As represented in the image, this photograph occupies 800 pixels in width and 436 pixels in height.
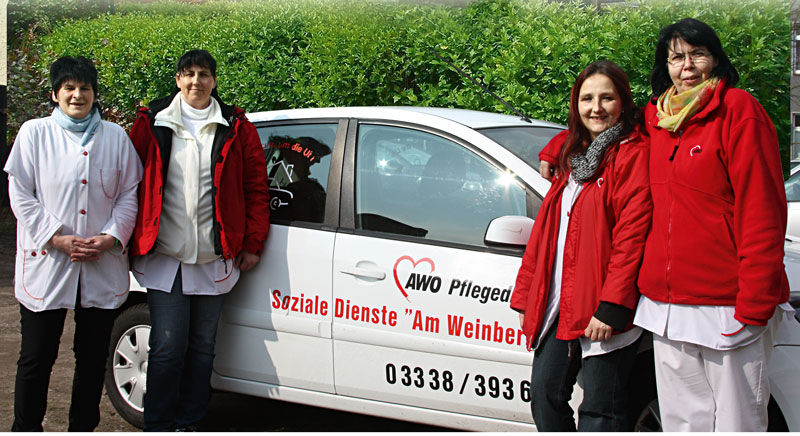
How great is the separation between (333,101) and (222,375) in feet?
12.9

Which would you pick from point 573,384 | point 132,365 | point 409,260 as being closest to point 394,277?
point 409,260

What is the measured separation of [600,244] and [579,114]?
1.60ft

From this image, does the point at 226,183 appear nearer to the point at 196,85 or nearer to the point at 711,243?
the point at 196,85

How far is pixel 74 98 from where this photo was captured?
11.7 ft

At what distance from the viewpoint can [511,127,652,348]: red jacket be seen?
269 centimetres

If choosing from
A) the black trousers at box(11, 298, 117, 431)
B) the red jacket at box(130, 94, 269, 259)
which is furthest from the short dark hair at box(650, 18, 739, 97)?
the black trousers at box(11, 298, 117, 431)

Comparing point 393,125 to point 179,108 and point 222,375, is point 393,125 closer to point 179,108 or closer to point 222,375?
point 179,108

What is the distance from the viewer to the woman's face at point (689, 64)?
2621 millimetres

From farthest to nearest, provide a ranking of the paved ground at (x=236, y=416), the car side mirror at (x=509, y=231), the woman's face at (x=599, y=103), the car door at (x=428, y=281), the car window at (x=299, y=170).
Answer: the paved ground at (x=236, y=416) → the car window at (x=299, y=170) → the car door at (x=428, y=281) → the car side mirror at (x=509, y=231) → the woman's face at (x=599, y=103)

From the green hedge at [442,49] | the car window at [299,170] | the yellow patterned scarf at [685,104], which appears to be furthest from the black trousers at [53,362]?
the green hedge at [442,49]

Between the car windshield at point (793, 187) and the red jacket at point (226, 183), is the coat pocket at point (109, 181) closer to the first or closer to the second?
the red jacket at point (226, 183)

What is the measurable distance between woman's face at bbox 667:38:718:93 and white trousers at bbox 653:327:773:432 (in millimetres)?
827

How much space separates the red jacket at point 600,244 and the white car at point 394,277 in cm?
33

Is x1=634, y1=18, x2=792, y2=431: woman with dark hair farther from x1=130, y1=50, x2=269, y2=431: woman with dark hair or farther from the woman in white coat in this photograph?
the woman in white coat
